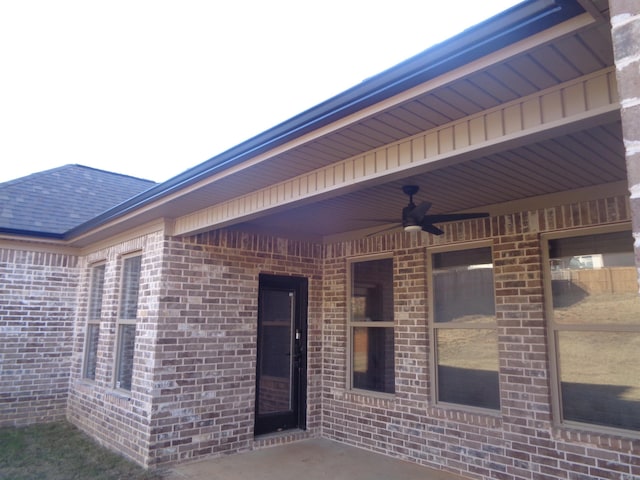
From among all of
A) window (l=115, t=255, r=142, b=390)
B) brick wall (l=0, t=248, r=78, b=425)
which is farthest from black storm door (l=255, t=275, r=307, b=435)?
brick wall (l=0, t=248, r=78, b=425)

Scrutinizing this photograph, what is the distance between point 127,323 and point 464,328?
13.8ft

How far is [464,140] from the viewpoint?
9.93 ft

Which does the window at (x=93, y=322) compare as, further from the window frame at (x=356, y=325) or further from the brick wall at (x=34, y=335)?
the window frame at (x=356, y=325)

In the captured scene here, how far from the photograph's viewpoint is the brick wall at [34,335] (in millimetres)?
7250

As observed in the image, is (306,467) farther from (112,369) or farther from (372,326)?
(112,369)

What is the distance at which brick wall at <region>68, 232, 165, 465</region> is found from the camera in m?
5.49

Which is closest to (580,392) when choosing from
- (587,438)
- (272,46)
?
(587,438)

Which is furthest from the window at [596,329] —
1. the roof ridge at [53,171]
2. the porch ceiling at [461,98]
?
the roof ridge at [53,171]

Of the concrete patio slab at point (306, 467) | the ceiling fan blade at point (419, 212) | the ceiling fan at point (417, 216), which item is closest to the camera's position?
the ceiling fan blade at point (419, 212)

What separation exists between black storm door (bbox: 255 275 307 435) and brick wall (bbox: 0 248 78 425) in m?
3.55

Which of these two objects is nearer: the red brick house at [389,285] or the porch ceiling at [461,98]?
the porch ceiling at [461,98]

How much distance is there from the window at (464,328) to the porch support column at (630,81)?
406 cm

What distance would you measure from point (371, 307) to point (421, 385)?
1.31 m

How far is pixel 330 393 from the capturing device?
6.64 m
